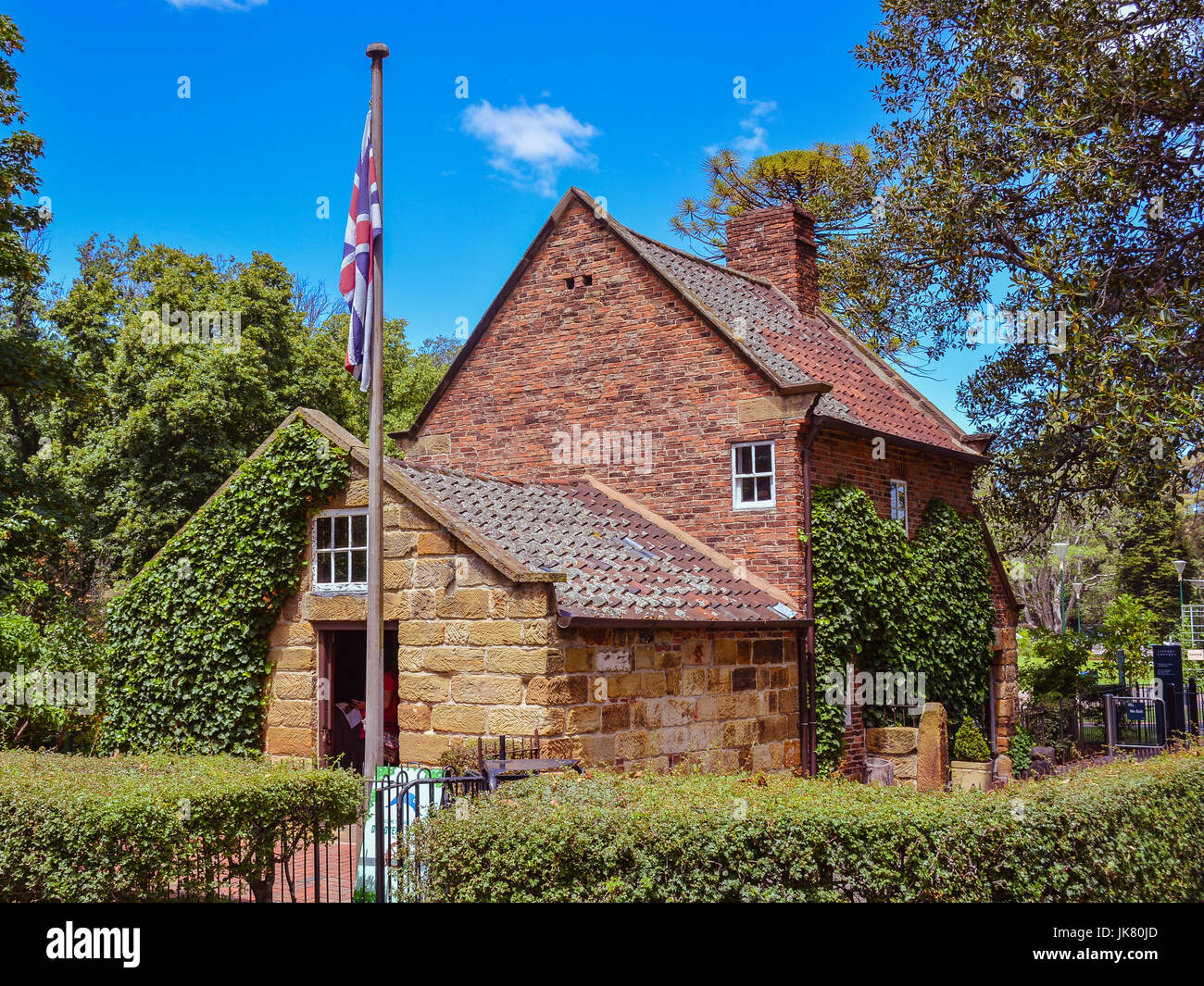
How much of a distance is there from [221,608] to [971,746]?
40.2 ft

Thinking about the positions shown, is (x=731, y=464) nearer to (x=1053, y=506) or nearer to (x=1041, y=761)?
(x=1053, y=506)

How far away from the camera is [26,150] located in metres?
18.7

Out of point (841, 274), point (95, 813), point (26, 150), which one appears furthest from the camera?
point (841, 274)

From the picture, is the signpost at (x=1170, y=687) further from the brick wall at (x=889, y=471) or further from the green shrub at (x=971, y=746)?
the brick wall at (x=889, y=471)

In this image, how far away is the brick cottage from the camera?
11812 millimetres

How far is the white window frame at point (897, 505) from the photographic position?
60.5ft

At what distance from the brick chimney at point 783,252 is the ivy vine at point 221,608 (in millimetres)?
11617

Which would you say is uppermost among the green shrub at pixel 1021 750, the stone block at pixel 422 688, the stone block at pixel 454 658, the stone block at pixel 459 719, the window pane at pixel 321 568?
the window pane at pixel 321 568

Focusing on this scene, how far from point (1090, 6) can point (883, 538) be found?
8.23 metres

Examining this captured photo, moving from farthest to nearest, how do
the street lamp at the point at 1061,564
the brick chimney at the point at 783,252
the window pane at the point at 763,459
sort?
the street lamp at the point at 1061,564, the brick chimney at the point at 783,252, the window pane at the point at 763,459

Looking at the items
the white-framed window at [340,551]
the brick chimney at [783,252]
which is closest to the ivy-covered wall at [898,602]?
the brick chimney at [783,252]

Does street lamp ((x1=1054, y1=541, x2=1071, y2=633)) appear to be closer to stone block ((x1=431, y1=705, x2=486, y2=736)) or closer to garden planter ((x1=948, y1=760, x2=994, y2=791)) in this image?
garden planter ((x1=948, y1=760, x2=994, y2=791))
